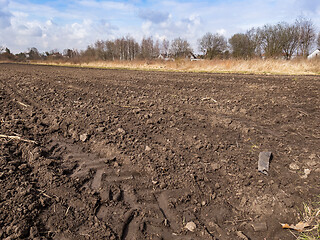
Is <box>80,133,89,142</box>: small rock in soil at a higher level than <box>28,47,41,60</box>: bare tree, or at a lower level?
lower

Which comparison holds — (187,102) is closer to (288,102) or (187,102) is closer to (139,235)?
(288,102)

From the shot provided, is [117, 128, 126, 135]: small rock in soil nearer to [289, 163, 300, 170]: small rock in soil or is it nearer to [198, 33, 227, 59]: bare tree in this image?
[289, 163, 300, 170]: small rock in soil

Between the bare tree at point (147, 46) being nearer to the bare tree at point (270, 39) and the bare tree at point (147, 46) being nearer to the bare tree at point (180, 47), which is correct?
the bare tree at point (180, 47)

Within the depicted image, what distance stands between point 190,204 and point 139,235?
726 mm

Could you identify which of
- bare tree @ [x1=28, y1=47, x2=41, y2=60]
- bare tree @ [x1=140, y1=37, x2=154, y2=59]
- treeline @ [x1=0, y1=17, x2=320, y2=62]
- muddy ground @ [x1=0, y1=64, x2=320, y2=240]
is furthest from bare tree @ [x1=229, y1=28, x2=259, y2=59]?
bare tree @ [x1=28, y1=47, x2=41, y2=60]

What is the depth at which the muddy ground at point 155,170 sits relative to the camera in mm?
2268

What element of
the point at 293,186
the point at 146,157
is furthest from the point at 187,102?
the point at 293,186

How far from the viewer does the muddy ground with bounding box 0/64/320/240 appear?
227 cm

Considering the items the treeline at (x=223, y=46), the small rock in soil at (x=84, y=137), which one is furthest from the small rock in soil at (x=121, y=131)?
the treeline at (x=223, y=46)

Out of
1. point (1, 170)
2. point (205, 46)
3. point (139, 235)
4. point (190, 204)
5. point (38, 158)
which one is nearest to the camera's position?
point (139, 235)

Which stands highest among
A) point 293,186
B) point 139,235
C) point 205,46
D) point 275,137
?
point 205,46

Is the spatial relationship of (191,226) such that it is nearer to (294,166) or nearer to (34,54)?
(294,166)

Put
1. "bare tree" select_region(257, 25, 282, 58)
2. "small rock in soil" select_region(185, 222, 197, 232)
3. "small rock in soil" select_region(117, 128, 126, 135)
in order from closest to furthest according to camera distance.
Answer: "small rock in soil" select_region(185, 222, 197, 232) < "small rock in soil" select_region(117, 128, 126, 135) < "bare tree" select_region(257, 25, 282, 58)

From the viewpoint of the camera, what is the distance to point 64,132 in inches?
167
